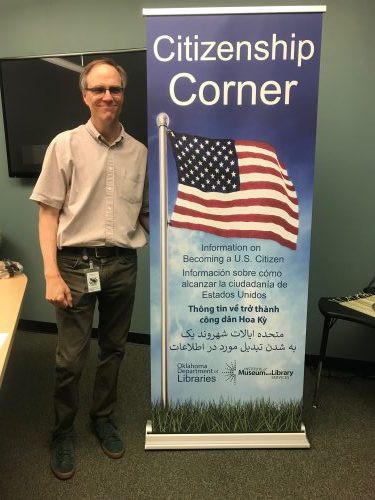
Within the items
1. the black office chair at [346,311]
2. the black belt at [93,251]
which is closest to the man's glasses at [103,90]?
the black belt at [93,251]

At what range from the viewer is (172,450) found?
2113mm

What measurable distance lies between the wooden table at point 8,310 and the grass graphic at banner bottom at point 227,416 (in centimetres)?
79

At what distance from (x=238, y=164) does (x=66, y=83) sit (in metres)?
1.64

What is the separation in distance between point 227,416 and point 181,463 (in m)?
0.30

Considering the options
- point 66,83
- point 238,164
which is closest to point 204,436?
point 238,164

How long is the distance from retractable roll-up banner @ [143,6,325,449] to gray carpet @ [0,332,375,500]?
0.31ft

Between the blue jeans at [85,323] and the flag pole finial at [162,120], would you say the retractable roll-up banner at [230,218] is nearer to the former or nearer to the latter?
the flag pole finial at [162,120]

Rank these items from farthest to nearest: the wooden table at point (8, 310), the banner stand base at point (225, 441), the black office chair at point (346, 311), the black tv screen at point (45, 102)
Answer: the black tv screen at point (45, 102) < the black office chair at point (346, 311) < the banner stand base at point (225, 441) < the wooden table at point (8, 310)

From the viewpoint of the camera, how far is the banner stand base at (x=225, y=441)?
2109mm

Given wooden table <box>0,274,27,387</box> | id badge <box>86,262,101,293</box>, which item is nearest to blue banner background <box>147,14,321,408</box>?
id badge <box>86,262,101,293</box>

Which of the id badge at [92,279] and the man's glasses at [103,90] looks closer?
the man's glasses at [103,90]

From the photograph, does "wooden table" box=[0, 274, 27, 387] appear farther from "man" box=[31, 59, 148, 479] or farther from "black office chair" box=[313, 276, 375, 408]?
"black office chair" box=[313, 276, 375, 408]

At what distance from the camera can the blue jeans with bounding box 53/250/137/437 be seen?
6.29ft

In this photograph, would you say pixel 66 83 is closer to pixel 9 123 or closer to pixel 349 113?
pixel 9 123
